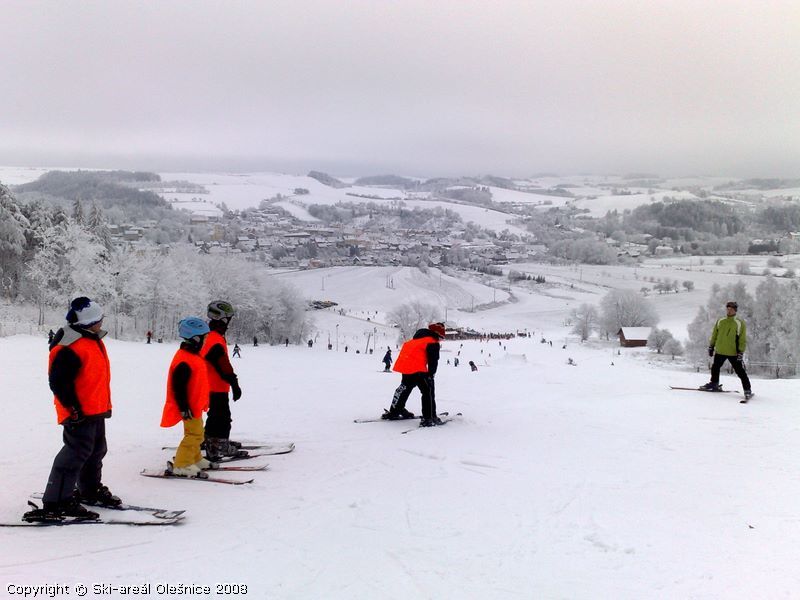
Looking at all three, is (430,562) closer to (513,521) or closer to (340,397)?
(513,521)

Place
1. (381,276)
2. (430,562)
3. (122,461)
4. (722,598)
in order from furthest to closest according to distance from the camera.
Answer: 1. (381,276)
2. (122,461)
3. (430,562)
4. (722,598)

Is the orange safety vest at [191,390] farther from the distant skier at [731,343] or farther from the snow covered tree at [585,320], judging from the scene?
the snow covered tree at [585,320]

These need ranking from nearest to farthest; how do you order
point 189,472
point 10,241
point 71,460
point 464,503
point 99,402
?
point 71,460
point 99,402
point 464,503
point 189,472
point 10,241

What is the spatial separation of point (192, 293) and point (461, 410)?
38382 mm

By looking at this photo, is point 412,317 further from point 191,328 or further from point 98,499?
point 98,499

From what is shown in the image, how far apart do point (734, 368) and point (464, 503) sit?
7198mm

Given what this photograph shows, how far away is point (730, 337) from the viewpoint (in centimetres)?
1012

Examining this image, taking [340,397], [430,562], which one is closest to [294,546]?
[430,562]

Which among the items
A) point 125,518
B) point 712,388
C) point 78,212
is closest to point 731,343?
point 712,388

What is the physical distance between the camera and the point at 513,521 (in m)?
4.66

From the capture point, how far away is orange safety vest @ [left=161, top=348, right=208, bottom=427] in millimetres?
5293

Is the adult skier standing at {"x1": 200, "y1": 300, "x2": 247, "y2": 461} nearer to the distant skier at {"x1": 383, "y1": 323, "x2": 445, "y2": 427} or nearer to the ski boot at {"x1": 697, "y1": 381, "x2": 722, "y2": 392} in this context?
the distant skier at {"x1": 383, "y1": 323, "x2": 445, "y2": 427}

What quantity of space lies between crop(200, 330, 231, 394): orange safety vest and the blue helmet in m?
0.69

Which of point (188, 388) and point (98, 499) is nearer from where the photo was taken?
point (98, 499)
